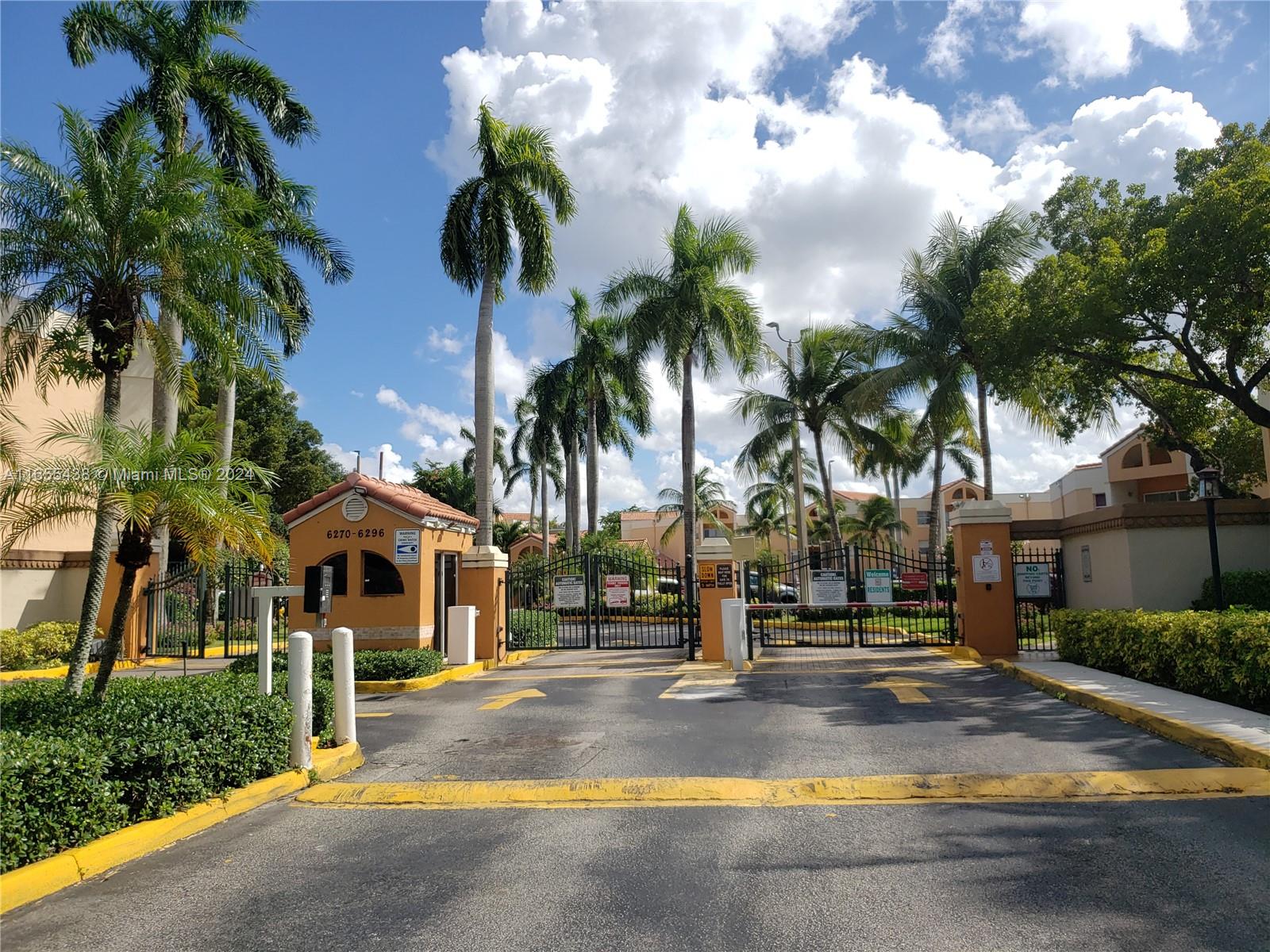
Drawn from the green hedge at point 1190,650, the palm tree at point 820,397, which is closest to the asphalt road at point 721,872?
the green hedge at point 1190,650

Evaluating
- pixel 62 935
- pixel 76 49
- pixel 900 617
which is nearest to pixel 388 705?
pixel 62 935

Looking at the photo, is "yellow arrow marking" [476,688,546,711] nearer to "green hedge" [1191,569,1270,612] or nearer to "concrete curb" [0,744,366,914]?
"concrete curb" [0,744,366,914]

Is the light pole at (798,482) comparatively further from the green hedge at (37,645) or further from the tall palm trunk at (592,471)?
the green hedge at (37,645)

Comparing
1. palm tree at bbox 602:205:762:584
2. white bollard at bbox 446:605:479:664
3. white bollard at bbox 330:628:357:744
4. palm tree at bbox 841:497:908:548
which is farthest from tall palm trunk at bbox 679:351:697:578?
palm tree at bbox 841:497:908:548

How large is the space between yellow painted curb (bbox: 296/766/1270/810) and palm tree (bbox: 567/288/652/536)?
2515cm

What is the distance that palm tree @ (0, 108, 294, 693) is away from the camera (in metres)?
8.82

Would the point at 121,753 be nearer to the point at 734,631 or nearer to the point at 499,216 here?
the point at 734,631

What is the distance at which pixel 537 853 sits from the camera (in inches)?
239

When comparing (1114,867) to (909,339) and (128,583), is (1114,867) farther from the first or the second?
(909,339)

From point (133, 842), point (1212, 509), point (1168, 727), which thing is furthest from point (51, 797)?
point (1212, 509)

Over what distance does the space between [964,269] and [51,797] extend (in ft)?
84.4

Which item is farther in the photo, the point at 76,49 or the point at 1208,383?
the point at 76,49

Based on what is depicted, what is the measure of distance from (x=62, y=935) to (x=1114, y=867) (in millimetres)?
5927

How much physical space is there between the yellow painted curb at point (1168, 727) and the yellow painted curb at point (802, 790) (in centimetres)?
21
